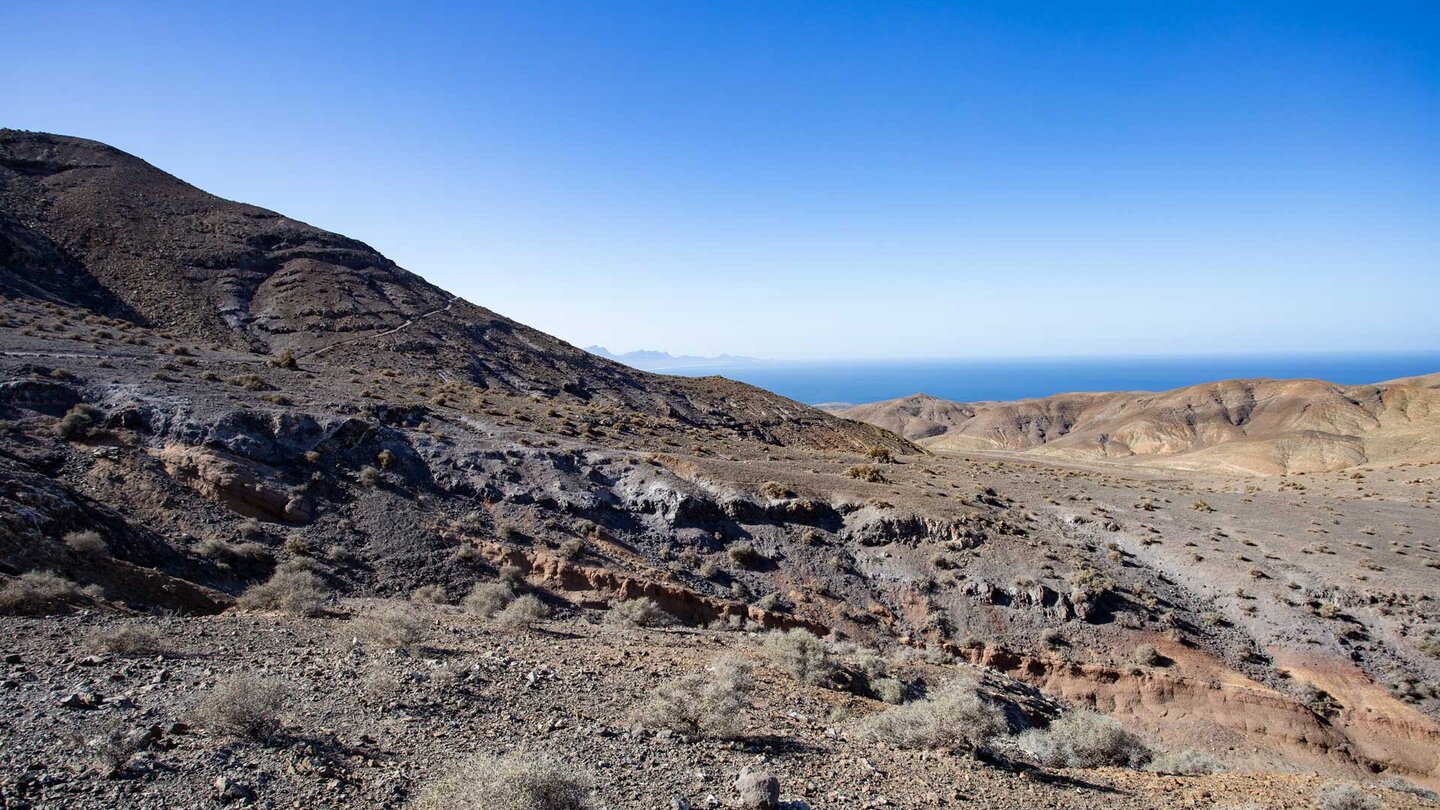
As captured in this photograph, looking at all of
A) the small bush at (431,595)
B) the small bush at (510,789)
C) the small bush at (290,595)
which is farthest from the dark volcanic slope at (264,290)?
the small bush at (510,789)

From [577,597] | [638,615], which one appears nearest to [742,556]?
[577,597]

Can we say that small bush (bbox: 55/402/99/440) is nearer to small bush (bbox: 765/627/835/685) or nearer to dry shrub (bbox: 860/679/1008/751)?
small bush (bbox: 765/627/835/685)

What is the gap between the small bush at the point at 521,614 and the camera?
11836 millimetres

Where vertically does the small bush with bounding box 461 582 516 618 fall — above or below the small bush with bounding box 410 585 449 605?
above

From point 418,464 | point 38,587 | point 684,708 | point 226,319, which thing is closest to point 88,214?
point 226,319

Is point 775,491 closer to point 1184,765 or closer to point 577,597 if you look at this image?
point 577,597

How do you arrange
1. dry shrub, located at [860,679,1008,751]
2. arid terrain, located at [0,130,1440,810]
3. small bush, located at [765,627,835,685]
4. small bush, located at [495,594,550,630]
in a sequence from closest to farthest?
arid terrain, located at [0,130,1440,810] → dry shrub, located at [860,679,1008,751] → small bush, located at [765,627,835,685] → small bush, located at [495,594,550,630]

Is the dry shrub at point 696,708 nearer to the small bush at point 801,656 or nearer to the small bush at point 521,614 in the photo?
the small bush at point 801,656

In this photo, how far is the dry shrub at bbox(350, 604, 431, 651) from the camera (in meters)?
9.09

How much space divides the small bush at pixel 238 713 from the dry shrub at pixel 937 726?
249 inches

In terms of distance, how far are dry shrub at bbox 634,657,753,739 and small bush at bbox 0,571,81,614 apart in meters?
7.67

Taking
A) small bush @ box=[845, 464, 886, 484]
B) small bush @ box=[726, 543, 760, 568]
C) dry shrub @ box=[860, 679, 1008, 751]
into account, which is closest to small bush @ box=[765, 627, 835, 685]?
dry shrub @ box=[860, 679, 1008, 751]

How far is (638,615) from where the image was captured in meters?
14.4

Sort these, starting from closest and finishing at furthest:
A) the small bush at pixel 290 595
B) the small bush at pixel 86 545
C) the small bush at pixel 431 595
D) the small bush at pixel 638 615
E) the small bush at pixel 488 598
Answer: the small bush at pixel 86 545 → the small bush at pixel 290 595 → the small bush at pixel 488 598 → the small bush at pixel 638 615 → the small bush at pixel 431 595
